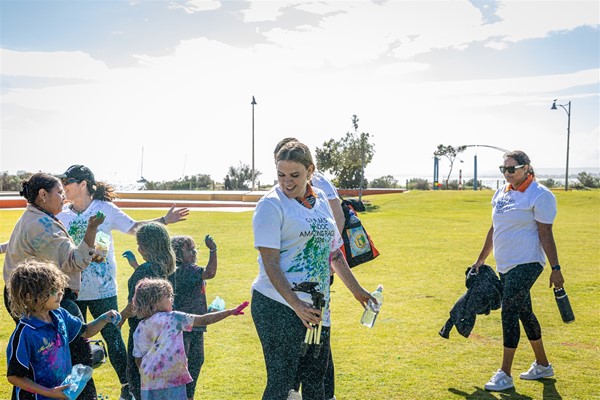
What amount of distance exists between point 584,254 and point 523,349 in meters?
8.72

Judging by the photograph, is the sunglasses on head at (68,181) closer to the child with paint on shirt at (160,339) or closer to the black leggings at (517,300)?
the child with paint on shirt at (160,339)

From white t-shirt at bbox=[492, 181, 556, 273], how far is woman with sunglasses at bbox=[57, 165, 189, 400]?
2.96 m

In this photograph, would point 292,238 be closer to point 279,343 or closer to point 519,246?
point 279,343

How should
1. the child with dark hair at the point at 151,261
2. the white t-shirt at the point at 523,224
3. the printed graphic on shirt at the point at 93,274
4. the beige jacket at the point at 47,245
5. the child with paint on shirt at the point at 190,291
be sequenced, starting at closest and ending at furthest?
1. the beige jacket at the point at 47,245
2. the child with dark hair at the point at 151,261
3. the child with paint on shirt at the point at 190,291
4. the printed graphic on shirt at the point at 93,274
5. the white t-shirt at the point at 523,224

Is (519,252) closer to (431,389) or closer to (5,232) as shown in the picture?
(431,389)

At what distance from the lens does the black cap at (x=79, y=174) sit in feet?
17.3

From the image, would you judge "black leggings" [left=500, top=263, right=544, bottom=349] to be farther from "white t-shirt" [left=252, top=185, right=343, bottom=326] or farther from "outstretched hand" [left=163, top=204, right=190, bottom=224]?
"outstretched hand" [left=163, top=204, right=190, bottom=224]

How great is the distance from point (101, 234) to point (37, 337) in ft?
5.11

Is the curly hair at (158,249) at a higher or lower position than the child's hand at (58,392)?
higher

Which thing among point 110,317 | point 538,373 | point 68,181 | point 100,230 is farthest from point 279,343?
point 538,373

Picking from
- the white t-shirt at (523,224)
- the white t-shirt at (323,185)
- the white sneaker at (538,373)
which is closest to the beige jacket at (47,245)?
the white t-shirt at (323,185)

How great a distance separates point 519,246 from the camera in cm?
560

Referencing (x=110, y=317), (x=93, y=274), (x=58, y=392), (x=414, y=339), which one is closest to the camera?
(x=58, y=392)

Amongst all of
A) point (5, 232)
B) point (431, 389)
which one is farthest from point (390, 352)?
point (5, 232)
